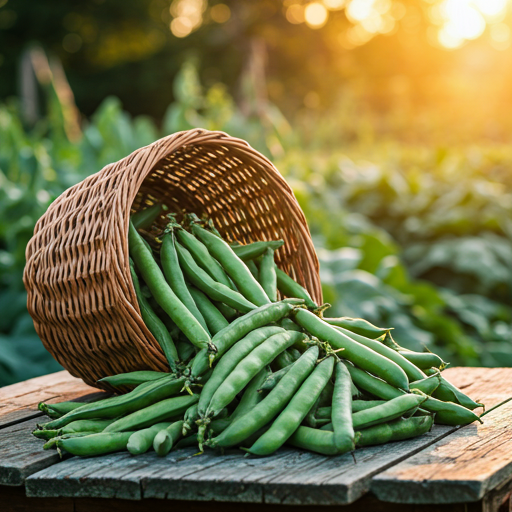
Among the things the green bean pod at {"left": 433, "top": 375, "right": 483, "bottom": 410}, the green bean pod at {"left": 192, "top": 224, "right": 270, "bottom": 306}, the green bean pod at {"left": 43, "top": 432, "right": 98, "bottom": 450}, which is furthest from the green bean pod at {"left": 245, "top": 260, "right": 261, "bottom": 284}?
the green bean pod at {"left": 43, "top": 432, "right": 98, "bottom": 450}

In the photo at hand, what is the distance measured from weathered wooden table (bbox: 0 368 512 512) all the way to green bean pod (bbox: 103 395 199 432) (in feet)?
0.23

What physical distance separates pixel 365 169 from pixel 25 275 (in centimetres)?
570

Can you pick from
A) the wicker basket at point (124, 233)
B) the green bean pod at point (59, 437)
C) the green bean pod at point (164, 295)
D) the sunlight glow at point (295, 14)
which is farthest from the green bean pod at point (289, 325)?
the sunlight glow at point (295, 14)

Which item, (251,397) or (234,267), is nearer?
(251,397)

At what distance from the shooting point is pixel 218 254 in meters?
1.91

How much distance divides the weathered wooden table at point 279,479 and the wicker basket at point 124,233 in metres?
0.31

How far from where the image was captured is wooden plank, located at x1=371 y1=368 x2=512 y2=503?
3.84 ft

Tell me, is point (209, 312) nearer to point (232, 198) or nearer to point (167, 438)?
point (167, 438)

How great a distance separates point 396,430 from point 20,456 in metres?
0.90

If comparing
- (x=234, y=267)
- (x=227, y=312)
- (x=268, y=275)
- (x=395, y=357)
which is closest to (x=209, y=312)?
(x=227, y=312)

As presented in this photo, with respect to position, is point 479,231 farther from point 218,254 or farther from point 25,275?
point 25,275

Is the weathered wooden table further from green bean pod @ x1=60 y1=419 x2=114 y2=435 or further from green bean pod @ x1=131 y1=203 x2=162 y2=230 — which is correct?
green bean pod @ x1=131 y1=203 x2=162 y2=230

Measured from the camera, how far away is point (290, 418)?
4.37 feet

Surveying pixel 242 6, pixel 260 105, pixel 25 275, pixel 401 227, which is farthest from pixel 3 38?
pixel 25 275
